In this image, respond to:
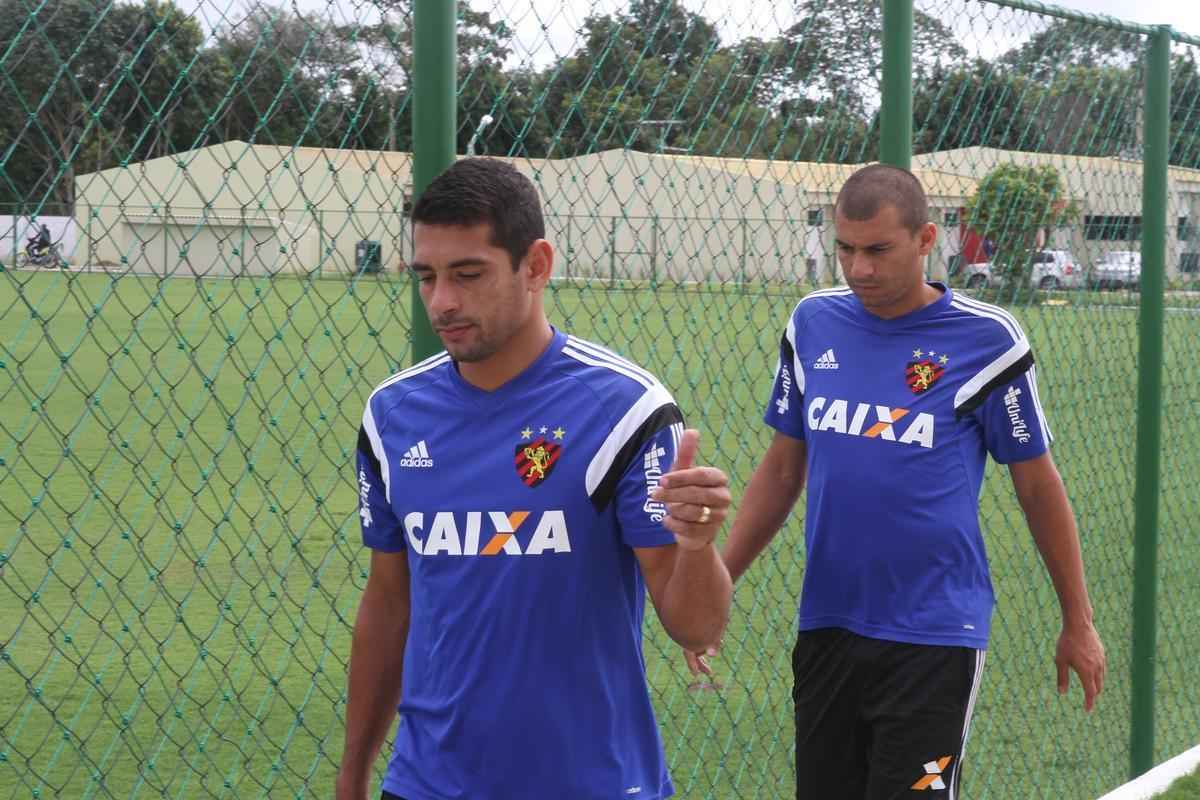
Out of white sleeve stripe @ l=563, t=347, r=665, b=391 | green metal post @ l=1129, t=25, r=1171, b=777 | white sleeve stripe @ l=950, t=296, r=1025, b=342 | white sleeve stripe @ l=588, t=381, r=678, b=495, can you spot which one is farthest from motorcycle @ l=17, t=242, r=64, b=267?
green metal post @ l=1129, t=25, r=1171, b=777

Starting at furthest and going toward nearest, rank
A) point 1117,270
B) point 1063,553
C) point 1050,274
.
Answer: point 1050,274 < point 1117,270 < point 1063,553

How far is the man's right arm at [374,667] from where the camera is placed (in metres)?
2.62

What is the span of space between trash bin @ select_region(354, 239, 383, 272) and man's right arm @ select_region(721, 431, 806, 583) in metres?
1.15

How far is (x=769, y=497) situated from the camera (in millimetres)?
3797

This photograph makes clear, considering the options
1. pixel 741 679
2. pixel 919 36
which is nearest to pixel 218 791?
pixel 741 679

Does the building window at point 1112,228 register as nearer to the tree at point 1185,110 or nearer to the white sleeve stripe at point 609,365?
the tree at point 1185,110

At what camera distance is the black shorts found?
11.2 ft

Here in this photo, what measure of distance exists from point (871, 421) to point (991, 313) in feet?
1.36

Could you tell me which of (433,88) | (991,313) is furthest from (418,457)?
(991,313)

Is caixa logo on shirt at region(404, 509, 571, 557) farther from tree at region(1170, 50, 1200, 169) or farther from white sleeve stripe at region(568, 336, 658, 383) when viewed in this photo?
tree at region(1170, 50, 1200, 169)

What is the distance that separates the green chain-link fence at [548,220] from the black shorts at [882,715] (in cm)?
98

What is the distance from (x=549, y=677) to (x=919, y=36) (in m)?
2.70

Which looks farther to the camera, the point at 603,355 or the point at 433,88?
the point at 433,88

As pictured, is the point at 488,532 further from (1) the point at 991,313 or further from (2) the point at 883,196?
(1) the point at 991,313
